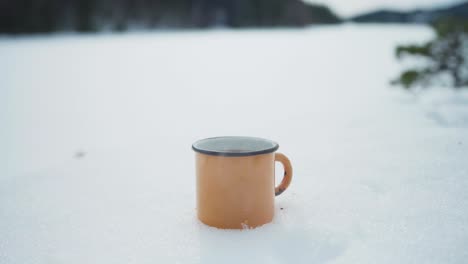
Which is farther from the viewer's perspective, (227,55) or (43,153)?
(227,55)

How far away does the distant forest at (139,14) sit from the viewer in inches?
492

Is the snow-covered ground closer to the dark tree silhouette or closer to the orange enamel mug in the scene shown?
the orange enamel mug

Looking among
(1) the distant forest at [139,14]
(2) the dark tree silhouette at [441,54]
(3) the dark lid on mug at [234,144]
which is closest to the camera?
(3) the dark lid on mug at [234,144]

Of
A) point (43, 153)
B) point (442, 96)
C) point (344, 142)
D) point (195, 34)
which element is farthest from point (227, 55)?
point (344, 142)

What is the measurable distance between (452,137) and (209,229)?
1.87m

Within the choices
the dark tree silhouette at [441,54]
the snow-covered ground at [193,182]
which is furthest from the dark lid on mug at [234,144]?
the dark tree silhouette at [441,54]

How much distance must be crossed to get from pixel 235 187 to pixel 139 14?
662 inches

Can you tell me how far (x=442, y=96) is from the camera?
17.0ft

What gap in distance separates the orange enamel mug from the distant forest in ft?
43.4

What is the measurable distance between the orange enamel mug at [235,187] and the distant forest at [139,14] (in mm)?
13225

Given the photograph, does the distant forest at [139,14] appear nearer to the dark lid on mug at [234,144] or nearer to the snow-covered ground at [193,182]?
the snow-covered ground at [193,182]

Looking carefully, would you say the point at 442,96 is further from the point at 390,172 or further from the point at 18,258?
the point at 18,258

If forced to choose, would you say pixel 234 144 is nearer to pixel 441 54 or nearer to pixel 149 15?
pixel 441 54

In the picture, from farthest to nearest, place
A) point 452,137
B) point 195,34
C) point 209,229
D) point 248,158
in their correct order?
point 195,34, point 452,137, point 209,229, point 248,158
